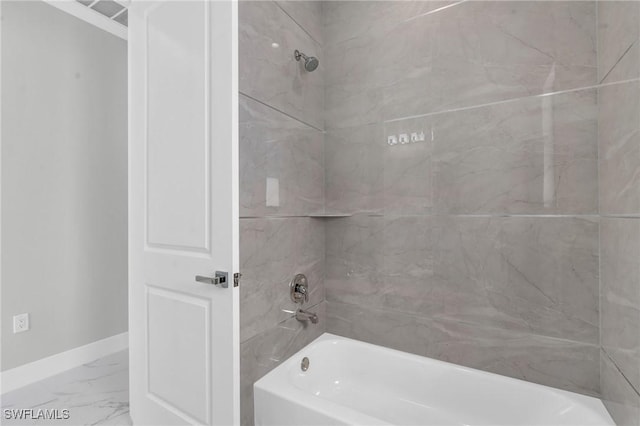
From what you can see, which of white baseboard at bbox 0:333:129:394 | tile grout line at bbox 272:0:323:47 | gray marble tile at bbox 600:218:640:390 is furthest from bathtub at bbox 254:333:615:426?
white baseboard at bbox 0:333:129:394

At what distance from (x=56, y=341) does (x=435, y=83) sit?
10.1 feet

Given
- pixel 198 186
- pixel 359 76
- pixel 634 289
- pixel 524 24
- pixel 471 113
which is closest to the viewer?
pixel 634 289

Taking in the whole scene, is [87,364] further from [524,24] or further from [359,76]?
[524,24]

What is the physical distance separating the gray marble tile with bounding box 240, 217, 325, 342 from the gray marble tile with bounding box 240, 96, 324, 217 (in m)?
0.08

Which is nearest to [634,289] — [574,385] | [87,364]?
[574,385]

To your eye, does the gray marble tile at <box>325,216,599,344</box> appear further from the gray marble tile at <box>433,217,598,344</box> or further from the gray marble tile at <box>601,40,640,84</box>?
the gray marble tile at <box>601,40,640,84</box>

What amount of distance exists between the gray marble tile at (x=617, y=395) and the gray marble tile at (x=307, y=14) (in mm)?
2059

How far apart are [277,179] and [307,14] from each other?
1015 millimetres

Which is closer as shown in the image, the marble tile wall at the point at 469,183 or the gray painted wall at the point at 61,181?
the marble tile wall at the point at 469,183

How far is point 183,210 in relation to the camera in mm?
1348

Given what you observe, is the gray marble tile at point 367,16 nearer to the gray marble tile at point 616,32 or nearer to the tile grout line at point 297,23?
the tile grout line at point 297,23

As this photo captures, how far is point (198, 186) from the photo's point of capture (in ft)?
4.23

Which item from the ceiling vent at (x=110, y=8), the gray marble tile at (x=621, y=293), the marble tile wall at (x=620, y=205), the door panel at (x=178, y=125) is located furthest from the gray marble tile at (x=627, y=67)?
the ceiling vent at (x=110, y=8)

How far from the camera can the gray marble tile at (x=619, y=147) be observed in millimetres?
949
